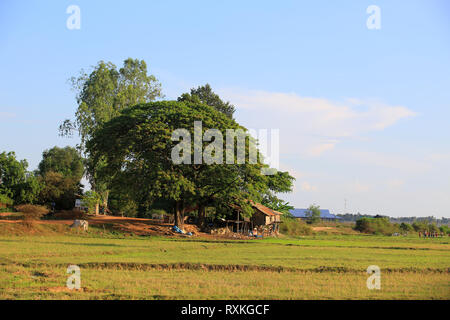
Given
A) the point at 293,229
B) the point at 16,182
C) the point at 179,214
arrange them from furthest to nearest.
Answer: the point at 293,229, the point at 16,182, the point at 179,214

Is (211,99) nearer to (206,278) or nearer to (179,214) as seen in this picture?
(179,214)

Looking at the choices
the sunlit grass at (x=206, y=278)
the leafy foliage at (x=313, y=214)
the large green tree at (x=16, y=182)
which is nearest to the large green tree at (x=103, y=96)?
the large green tree at (x=16, y=182)

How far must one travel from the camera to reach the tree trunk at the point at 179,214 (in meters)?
42.0

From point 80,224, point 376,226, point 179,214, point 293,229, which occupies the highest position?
point 179,214

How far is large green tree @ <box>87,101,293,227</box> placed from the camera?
1473 inches

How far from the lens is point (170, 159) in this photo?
3900cm

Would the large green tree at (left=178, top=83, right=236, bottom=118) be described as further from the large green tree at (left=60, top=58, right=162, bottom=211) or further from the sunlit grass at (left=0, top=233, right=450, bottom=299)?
the sunlit grass at (left=0, top=233, right=450, bottom=299)

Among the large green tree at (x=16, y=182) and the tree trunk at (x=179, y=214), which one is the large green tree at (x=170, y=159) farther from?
the large green tree at (x=16, y=182)

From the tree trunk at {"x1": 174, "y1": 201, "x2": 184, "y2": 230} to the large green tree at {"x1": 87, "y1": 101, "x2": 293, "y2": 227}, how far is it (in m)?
0.09

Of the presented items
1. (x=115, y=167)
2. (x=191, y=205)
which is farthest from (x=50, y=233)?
(x=191, y=205)

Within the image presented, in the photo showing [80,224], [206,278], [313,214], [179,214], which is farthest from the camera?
[313,214]

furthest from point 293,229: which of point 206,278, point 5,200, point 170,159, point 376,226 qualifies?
point 206,278

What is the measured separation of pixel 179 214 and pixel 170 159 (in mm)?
6172

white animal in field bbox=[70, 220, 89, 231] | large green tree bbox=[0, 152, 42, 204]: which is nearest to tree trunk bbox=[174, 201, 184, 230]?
white animal in field bbox=[70, 220, 89, 231]
